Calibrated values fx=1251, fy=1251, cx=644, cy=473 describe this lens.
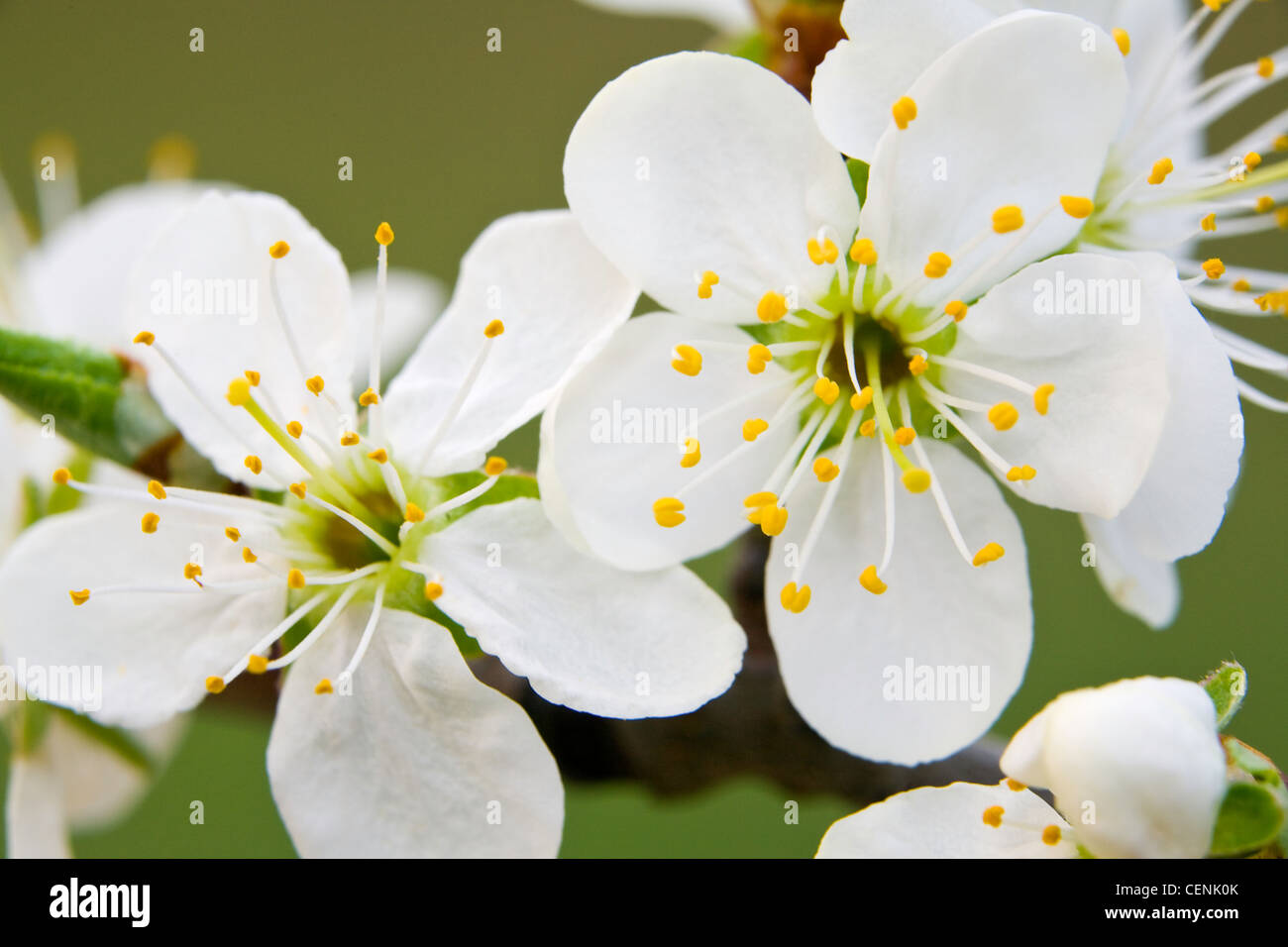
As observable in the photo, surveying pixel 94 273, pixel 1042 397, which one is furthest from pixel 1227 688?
pixel 94 273

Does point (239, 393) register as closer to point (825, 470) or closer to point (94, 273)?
point (825, 470)

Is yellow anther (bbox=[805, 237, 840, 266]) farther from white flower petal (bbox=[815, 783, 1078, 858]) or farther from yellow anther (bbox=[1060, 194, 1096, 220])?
white flower petal (bbox=[815, 783, 1078, 858])

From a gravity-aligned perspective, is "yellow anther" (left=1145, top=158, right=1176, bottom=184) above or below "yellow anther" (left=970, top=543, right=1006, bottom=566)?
above

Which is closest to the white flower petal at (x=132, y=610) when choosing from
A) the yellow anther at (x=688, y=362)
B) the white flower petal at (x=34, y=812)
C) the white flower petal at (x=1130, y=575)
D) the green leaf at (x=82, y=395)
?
the green leaf at (x=82, y=395)

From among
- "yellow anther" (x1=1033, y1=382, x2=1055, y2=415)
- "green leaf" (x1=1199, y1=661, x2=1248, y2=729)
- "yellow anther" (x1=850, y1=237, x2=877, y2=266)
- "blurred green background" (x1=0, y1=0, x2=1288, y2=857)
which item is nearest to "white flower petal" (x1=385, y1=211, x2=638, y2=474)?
"yellow anther" (x1=850, y1=237, x2=877, y2=266)

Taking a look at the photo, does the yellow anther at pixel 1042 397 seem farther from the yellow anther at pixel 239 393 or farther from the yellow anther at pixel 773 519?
the yellow anther at pixel 239 393
